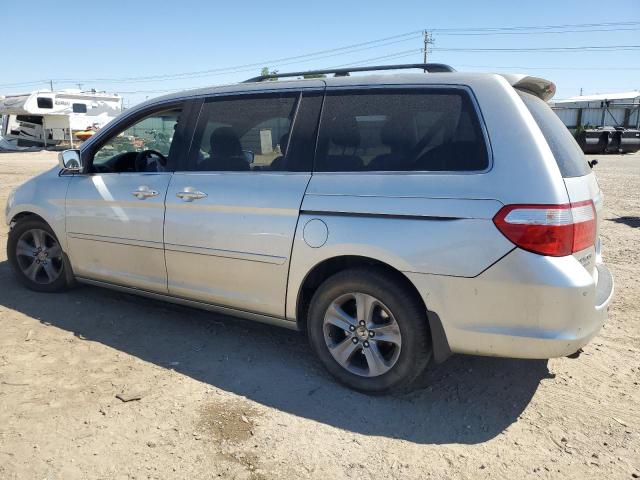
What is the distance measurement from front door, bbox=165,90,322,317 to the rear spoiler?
1217 mm

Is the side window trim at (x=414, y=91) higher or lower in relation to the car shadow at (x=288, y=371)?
higher

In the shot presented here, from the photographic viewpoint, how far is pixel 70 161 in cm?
442

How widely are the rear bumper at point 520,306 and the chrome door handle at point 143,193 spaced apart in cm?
211

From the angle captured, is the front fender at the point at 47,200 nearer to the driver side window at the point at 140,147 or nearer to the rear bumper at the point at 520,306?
the driver side window at the point at 140,147

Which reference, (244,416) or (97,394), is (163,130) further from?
(244,416)

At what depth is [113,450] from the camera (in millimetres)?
2650

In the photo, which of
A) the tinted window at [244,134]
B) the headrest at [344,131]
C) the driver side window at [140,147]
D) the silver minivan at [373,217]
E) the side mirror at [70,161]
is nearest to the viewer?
the silver minivan at [373,217]

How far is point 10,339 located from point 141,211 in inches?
55.3

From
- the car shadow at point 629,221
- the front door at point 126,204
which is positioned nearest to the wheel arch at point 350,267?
the front door at point 126,204

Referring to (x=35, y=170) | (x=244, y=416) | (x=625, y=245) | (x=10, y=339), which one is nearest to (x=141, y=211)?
(x=10, y=339)

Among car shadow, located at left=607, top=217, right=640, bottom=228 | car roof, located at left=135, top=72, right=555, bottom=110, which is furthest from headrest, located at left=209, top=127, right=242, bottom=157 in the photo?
car shadow, located at left=607, top=217, right=640, bottom=228

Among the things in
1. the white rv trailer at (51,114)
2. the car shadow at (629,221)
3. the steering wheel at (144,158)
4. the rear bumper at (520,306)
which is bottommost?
the car shadow at (629,221)

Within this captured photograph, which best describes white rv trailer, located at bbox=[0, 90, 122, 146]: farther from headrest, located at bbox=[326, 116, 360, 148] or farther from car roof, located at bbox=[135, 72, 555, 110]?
headrest, located at bbox=[326, 116, 360, 148]

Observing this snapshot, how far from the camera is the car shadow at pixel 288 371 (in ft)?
9.67
